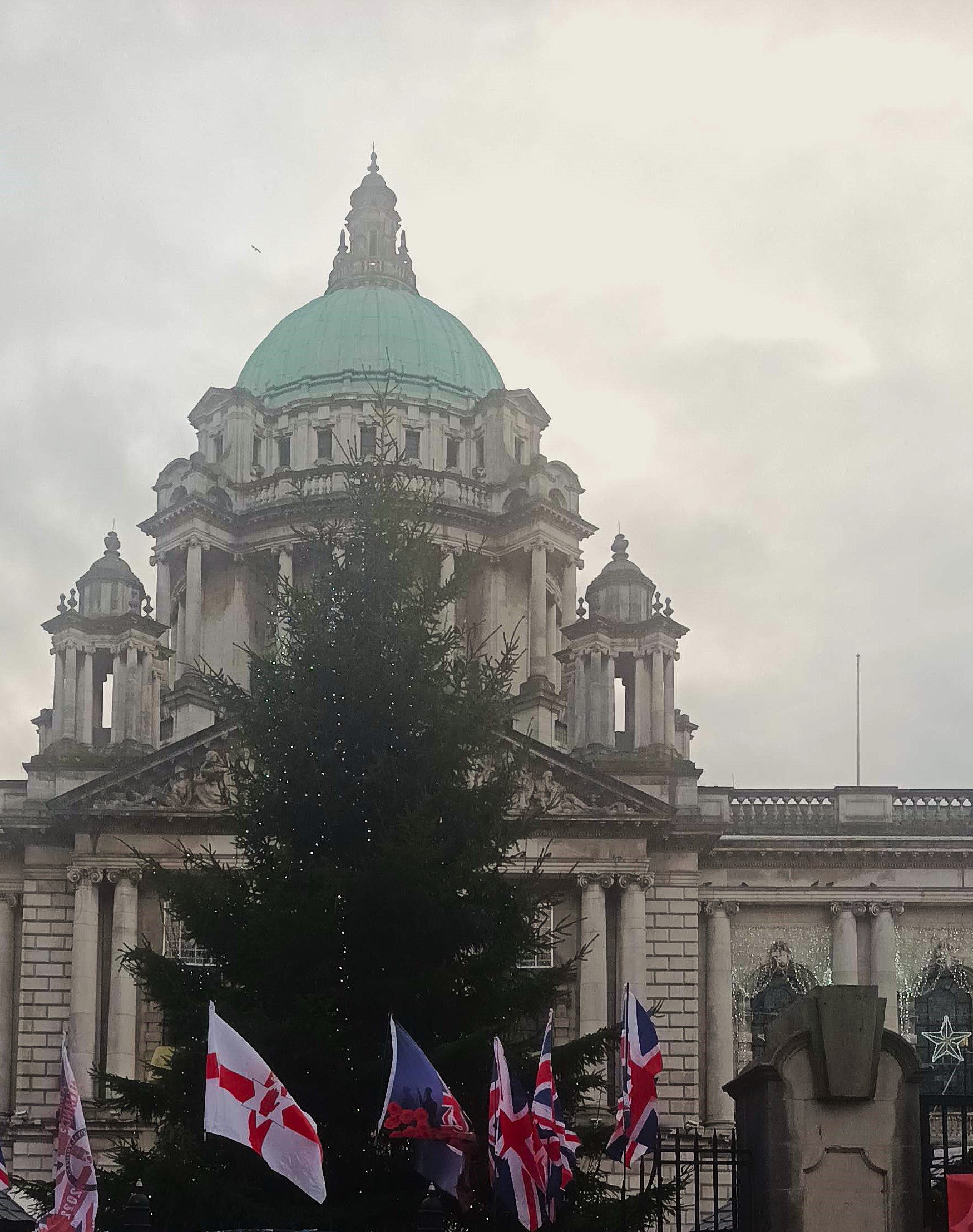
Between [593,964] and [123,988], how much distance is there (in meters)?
12.9

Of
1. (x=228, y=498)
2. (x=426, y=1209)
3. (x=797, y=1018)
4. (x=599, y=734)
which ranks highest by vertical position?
(x=228, y=498)

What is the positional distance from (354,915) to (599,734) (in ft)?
139

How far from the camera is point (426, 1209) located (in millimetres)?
22812

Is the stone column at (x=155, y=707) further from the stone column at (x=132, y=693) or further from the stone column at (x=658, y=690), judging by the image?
the stone column at (x=658, y=690)

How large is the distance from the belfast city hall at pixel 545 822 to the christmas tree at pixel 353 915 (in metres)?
23.4

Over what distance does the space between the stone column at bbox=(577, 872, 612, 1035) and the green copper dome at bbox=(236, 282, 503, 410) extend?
26595 mm

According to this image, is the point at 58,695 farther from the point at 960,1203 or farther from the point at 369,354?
the point at 960,1203

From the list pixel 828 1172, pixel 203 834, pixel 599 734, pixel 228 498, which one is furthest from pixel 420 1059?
pixel 228 498

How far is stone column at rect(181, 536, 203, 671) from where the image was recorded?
7900 cm

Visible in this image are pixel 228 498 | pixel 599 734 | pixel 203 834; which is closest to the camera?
pixel 203 834

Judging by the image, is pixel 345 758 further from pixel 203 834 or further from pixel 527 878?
pixel 203 834

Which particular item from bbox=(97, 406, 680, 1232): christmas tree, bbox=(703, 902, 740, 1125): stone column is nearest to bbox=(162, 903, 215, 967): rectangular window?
bbox=(703, 902, 740, 1125): stone column

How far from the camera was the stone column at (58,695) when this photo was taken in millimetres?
70938

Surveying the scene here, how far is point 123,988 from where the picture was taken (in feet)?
204
